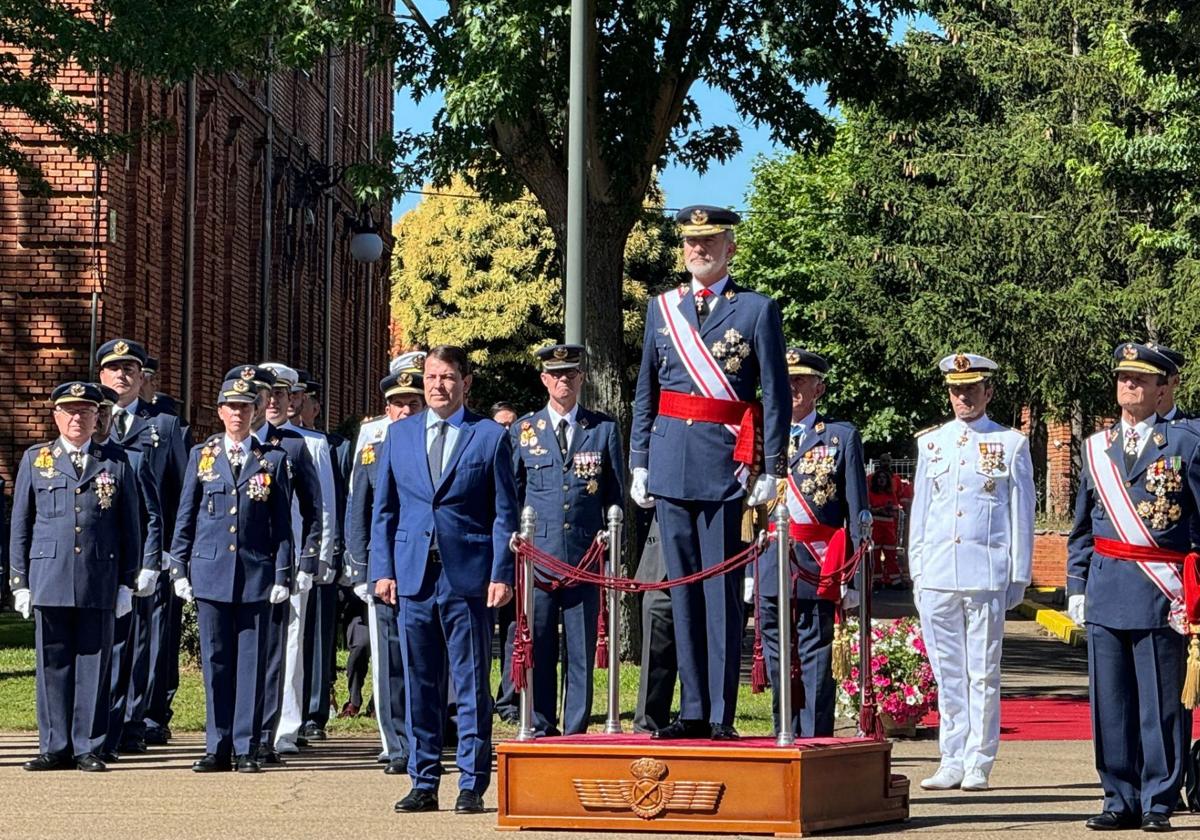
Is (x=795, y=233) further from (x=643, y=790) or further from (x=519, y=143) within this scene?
(x=643, y=790)

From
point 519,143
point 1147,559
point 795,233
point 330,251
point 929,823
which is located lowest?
point 929,823

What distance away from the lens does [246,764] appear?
1277 centimetres

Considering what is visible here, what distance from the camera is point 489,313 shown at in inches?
2454

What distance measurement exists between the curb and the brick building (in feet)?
36.2

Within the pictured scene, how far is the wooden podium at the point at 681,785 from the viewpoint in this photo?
970cm

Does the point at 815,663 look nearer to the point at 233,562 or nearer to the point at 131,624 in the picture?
the point at 233,562

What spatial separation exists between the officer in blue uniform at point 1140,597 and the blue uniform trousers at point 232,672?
4676 mm

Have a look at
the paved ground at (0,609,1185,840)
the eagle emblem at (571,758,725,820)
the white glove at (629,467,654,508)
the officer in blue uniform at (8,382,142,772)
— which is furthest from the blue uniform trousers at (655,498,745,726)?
the officer in blue uniform at (8,382,142,772)

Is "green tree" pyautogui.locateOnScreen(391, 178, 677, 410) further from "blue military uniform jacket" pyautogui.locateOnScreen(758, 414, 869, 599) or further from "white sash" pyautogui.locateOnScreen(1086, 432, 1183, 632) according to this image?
"white sash" pyautogui.locateOnScreen(1086, 432, 1183, 632)

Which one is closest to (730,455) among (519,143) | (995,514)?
(995,514)

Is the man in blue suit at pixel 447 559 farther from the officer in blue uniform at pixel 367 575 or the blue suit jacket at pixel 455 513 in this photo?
the officer in blue uniform at pixel 367 575

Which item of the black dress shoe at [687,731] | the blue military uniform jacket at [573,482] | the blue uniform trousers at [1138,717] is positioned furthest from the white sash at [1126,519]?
the blue military uniform jacket at [573,482]

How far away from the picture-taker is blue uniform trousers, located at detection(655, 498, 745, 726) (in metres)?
10.2

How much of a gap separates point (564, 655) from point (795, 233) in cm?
5430
